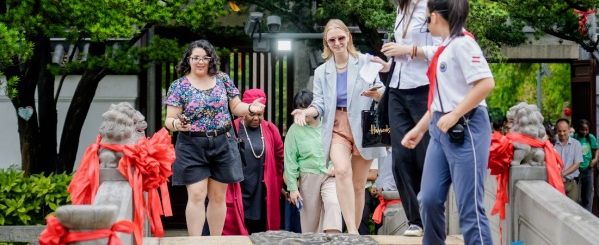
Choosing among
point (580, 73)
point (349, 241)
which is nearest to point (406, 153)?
point (349, 241)

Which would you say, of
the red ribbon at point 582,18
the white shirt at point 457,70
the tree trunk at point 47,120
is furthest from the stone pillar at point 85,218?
the red ribbon at point 582,18

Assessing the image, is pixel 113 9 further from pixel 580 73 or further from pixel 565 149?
pixel 580 73

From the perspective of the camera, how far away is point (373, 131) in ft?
30.2

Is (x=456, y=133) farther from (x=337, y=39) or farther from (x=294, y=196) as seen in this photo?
(x=294, y=196)

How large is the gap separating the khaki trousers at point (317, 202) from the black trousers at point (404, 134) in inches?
134

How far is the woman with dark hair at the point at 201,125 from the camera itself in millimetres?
9891

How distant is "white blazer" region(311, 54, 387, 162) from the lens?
9508 millimetres

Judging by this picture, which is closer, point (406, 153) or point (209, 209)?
point (406, 153)

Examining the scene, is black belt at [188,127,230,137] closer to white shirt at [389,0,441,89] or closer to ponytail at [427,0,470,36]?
white shirt at [389,0,441,89]

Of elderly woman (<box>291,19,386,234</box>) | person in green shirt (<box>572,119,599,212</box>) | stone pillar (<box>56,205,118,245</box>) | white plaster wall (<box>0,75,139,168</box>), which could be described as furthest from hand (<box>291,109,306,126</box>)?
person in green shirt (<box>572,119,599,212</box>)

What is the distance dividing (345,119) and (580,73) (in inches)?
Answer: 531

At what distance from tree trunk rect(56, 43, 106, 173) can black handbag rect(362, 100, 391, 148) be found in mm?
8187

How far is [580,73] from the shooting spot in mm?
22172

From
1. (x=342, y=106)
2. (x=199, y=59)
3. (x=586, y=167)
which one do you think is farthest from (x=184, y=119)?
(x=586, y=167)
